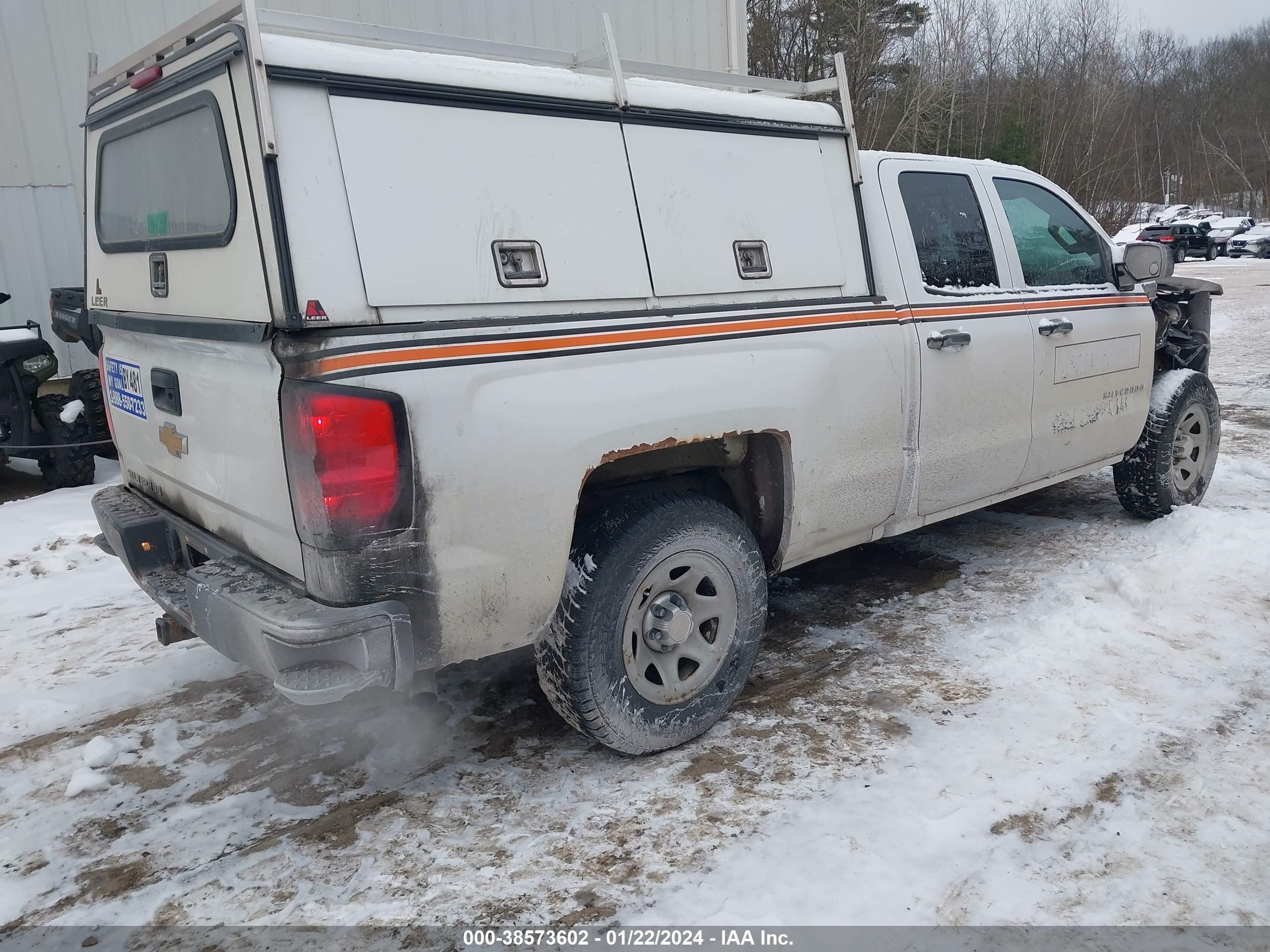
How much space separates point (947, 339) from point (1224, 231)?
127 ft

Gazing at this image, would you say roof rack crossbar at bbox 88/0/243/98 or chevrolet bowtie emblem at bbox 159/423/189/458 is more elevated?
roof rack crossbar at bbox 88/0/243/98

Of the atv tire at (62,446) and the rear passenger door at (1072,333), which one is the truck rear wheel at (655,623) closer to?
the rear passenger door at (1072,333)

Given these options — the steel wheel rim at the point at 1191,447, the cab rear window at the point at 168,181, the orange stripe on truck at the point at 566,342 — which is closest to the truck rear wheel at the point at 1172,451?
the steel wheel rim at the point at 1191,447

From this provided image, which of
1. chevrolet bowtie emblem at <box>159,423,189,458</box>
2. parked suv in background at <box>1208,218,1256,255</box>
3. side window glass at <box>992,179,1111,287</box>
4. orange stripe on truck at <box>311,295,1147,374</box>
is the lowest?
chevrolet bowtie emblem at <box>159,423,189,458</box>

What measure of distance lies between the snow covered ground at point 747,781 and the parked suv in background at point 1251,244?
35.5 meters

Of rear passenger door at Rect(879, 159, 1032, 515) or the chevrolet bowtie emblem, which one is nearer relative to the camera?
the chevrolet bowtie emblem

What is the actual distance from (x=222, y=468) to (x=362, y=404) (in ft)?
2.45

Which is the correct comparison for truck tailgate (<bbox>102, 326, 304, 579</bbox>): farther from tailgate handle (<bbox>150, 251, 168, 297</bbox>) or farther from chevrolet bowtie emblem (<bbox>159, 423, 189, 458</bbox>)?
tailgate handle (<bbox>150, 251, 168, 297</bbox>)

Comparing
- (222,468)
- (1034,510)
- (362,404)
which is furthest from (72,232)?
(1034,510)

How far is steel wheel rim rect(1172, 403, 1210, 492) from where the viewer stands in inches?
220

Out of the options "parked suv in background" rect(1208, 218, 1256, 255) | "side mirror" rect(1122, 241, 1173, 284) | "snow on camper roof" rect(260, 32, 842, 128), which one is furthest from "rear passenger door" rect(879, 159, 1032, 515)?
"parked suv in background" rect(1208, 218, 1256, 255)

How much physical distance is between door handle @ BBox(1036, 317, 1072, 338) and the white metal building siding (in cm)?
642

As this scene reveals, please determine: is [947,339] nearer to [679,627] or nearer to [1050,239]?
[1050,239]

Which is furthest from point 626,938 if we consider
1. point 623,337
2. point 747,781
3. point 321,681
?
point 623,337
